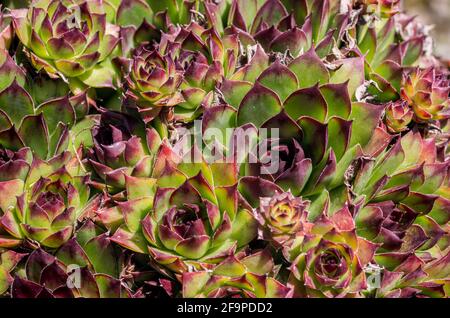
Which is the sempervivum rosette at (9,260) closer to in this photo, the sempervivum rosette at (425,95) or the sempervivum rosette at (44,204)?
the sempervivum rosette at (44,204)

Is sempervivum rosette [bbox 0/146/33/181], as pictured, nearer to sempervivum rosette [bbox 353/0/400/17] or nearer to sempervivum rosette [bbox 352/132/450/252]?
sempervivum rosette [bbox 352/132/450/252]

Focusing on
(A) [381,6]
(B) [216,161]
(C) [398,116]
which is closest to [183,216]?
(B) [216,161]

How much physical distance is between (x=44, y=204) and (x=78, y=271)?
210mm

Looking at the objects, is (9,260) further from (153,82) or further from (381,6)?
(381,6)

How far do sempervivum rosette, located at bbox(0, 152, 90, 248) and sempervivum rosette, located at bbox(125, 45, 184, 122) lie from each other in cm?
28

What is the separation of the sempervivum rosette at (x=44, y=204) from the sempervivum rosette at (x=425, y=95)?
3.56 ft

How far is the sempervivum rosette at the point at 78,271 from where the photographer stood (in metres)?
1.67

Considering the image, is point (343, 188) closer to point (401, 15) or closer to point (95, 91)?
point (95, 91)

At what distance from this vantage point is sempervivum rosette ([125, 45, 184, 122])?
70.1 inches

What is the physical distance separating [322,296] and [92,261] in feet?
2.15

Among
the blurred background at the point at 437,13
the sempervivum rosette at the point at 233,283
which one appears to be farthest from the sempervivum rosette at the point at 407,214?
the blurred background at the point at 437,13

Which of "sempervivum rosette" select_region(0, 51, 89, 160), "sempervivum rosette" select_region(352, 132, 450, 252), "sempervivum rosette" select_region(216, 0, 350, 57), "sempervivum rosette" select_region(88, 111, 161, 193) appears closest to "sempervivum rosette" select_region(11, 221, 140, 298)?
"sempervivum rosette" select_region(88, 111, 161, 193)

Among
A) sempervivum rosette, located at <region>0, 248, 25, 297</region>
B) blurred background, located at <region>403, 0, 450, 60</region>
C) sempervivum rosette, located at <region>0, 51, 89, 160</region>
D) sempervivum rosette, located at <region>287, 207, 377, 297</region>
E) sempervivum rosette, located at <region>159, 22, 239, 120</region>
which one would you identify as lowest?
blurred background, located at <region>403, 0, 450, 60</region>

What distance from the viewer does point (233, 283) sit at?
1.65m
